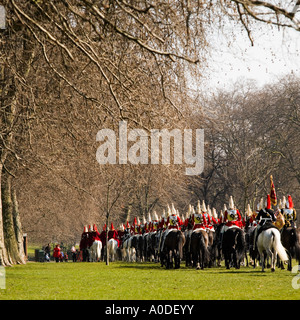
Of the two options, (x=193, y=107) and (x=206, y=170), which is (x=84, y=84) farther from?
(x=206, y=170)

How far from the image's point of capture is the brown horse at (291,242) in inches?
760

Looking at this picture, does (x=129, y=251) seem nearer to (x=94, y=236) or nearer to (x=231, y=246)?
(x=94, y=236)

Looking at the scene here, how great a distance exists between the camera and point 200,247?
21.2 m

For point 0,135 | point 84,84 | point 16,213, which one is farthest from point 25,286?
point 16,213

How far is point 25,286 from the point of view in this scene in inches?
592

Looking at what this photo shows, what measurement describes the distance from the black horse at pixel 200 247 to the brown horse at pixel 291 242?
2.51 m

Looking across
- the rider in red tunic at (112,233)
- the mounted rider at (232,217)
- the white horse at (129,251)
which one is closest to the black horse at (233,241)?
the mounted rider at (232,217)

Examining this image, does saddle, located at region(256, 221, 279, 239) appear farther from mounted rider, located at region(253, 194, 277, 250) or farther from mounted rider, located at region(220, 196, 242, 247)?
mounted rider, located at region(220, 196, 242, 247)

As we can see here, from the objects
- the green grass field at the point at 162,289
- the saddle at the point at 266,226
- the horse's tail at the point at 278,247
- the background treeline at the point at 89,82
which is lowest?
the green grass field at the point at 162,289

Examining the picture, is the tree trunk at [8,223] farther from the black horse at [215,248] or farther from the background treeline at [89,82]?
the black horse at [215,248]

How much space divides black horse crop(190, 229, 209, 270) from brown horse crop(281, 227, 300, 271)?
8.23 feet

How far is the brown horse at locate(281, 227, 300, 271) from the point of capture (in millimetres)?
19297

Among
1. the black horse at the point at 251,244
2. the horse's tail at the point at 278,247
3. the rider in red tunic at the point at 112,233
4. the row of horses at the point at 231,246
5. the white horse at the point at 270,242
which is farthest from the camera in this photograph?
the rider in red tunic at the point at 112,233

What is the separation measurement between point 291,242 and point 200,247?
118 inches
